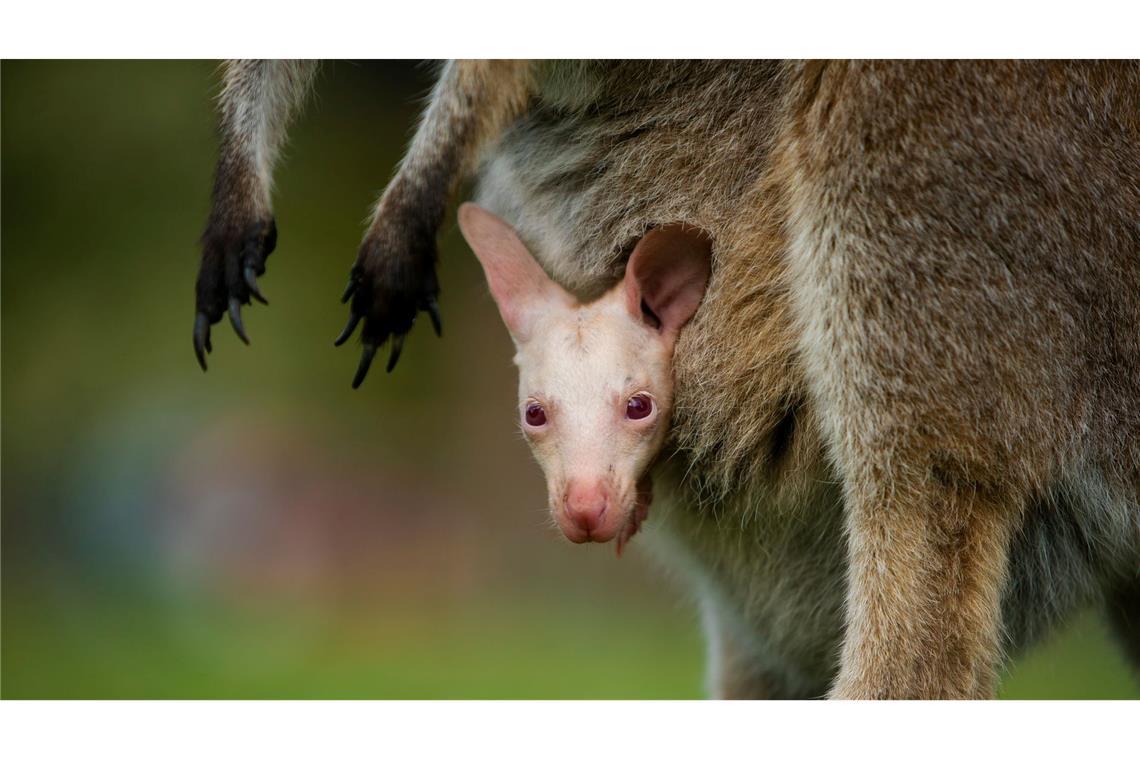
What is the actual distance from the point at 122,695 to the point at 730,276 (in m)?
2.07

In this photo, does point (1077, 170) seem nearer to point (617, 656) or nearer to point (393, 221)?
point (393, 221)

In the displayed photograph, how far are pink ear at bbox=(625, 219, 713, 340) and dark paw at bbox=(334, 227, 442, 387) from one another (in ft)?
1.22

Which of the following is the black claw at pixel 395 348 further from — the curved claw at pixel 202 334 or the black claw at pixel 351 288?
the curved claw at pixel 202 334

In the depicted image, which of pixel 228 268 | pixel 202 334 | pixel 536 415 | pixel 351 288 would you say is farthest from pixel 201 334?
pixel 536 415

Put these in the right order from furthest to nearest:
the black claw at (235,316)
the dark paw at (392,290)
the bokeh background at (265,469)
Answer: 1. the bokeh background at (265,469)
2. the black claw at (235,316)
3. the dark paw at (392,290)

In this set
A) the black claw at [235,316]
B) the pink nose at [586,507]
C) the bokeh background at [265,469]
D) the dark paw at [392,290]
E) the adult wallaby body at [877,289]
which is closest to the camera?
the pink nose at [586,507]

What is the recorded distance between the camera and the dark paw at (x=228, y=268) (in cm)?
278

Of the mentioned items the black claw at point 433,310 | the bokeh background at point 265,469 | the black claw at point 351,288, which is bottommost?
the bokeh background at point 265,469

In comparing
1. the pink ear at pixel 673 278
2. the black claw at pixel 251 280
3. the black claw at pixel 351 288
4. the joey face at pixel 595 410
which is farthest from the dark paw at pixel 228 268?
the pink ear at pixel 673 278

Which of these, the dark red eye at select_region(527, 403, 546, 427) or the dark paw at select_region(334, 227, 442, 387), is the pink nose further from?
the dark paw at select_region(334, 227, 442, 387)

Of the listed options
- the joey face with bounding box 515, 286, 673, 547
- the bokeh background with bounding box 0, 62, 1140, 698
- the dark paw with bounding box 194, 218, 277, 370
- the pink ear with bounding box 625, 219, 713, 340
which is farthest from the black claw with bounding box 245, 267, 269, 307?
the bokeh background with bounding box 0, 62, 1140, 698

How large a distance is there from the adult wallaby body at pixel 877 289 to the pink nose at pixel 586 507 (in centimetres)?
39

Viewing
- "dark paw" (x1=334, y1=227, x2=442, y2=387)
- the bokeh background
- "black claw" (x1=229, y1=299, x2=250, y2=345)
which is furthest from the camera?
the bokeh background

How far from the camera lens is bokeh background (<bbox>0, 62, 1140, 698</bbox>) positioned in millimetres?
4477
